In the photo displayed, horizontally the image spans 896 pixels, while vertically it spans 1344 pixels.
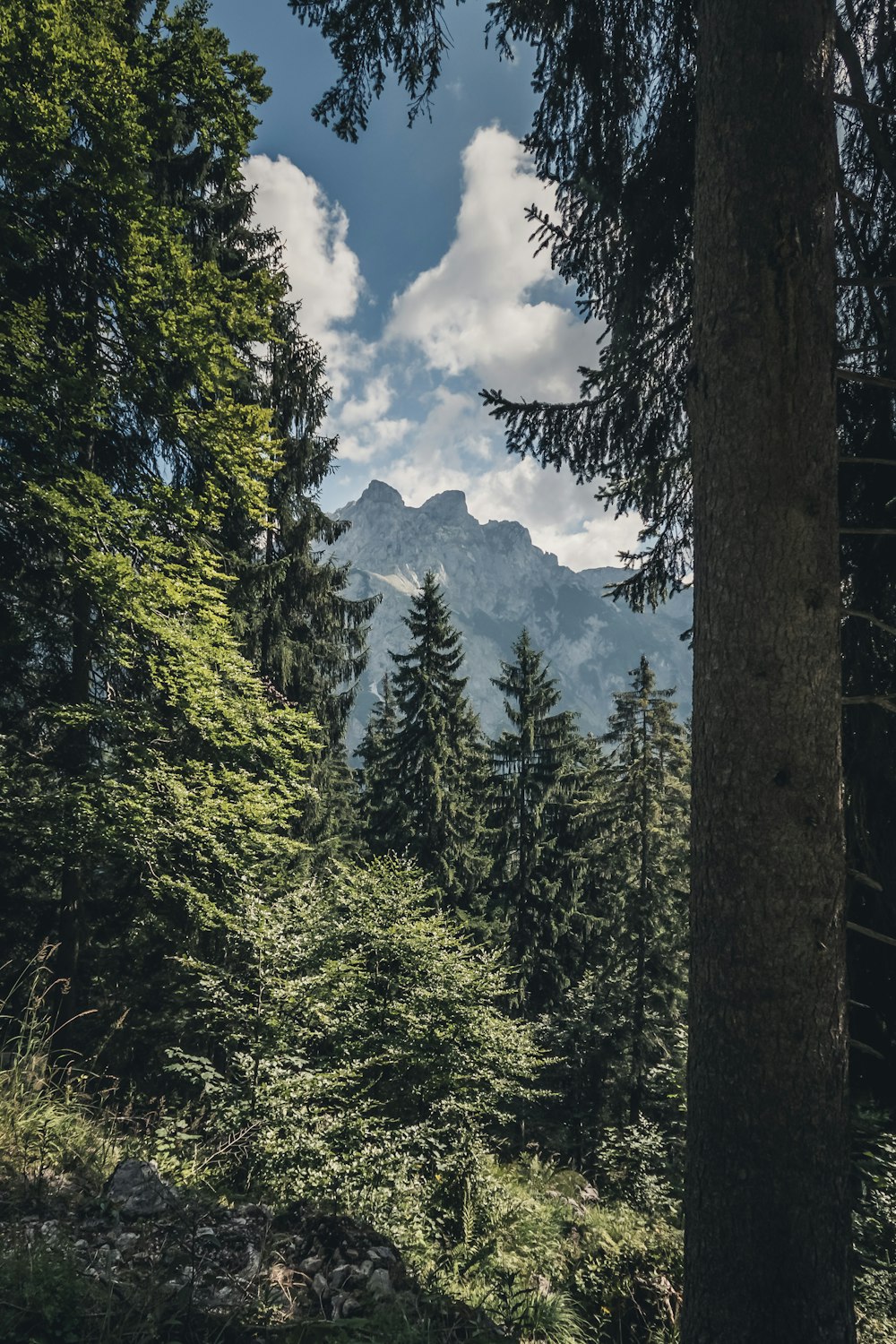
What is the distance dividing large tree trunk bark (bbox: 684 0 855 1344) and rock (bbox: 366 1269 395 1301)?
1949 mm

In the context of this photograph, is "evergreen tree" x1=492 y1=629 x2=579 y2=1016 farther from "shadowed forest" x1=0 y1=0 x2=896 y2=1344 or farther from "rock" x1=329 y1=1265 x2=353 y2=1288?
"rock" x1=329 y1=1265 x2=353 y2=1288

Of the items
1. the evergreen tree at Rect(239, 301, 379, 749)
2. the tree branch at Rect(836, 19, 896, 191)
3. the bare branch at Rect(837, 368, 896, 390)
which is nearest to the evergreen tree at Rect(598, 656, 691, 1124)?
the evergreen tree at Rect(239, 301, 379, 749)

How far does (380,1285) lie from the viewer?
327 centimetres

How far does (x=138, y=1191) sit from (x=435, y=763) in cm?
1452

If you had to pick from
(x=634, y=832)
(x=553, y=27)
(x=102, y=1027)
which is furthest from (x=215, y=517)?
(x=634, y=832)

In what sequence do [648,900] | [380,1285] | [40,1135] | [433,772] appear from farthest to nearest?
1. [433,772]
2. [648,900]
3. [40,1135]
4. [380,1285]

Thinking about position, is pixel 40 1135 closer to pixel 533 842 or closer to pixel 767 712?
pixel 767 712

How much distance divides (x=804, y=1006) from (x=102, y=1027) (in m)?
8.60

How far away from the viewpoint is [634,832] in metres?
17.2

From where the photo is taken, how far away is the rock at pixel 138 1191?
10.6 feet

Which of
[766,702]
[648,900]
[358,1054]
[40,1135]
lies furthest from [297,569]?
[648,900]

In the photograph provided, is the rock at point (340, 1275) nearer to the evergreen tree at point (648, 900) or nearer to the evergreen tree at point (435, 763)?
the evergreen tree at point (435, 763)

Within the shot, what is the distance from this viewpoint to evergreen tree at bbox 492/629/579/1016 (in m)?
19.7

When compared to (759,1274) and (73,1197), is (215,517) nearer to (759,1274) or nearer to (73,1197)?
(73,1197)
